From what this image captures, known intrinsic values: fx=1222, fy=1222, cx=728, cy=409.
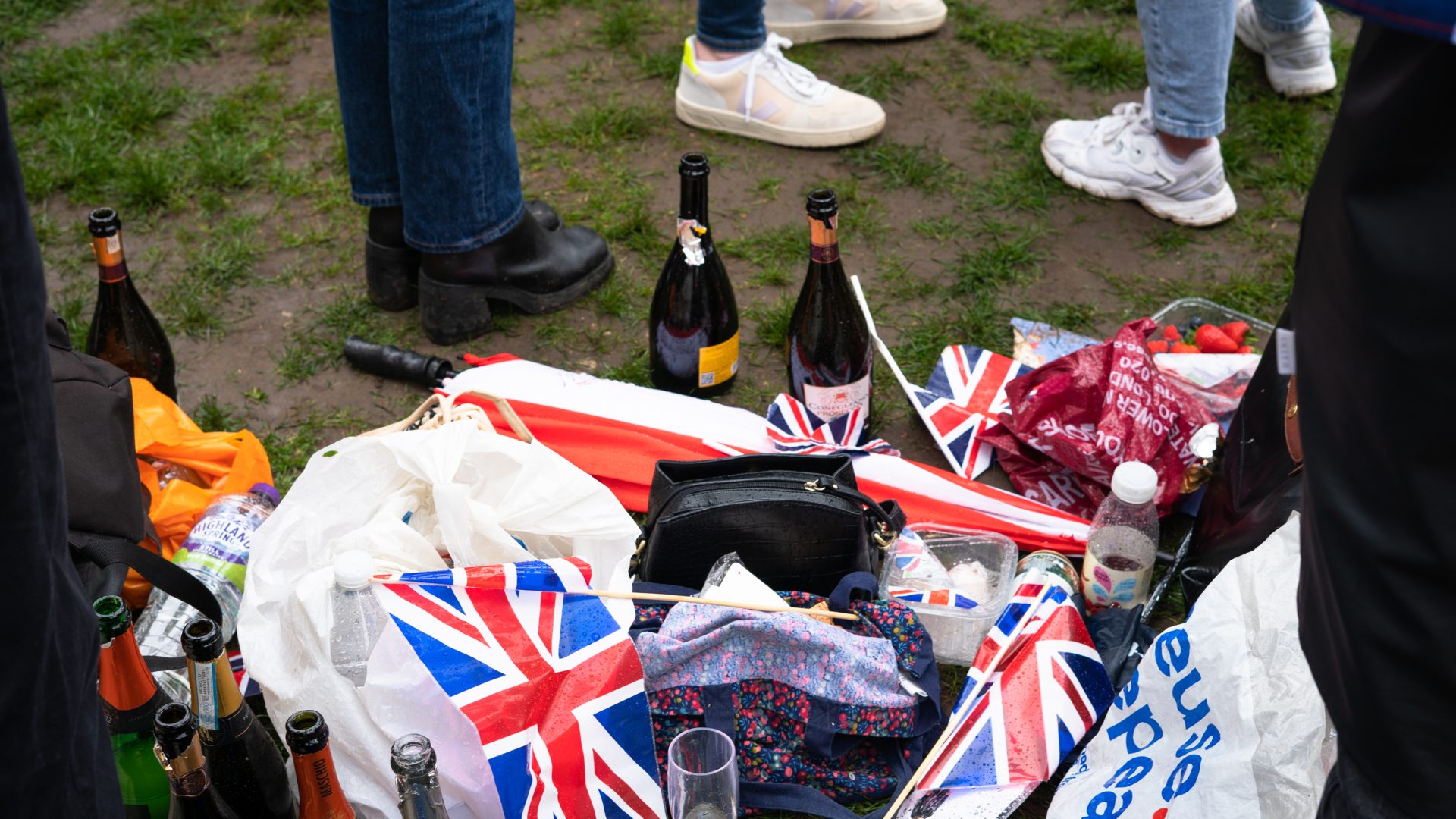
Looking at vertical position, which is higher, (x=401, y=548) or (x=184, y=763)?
(x=184, y=763)

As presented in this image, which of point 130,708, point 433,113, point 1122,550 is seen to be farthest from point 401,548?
point 1122,550

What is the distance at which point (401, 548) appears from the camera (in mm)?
2035

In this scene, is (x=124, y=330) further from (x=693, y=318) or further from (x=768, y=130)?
(x=768, y=130)

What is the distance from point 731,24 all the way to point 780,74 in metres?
0.22

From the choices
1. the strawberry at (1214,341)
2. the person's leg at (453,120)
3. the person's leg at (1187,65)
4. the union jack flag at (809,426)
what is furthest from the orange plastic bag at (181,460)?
the person's leg at (1187,65)

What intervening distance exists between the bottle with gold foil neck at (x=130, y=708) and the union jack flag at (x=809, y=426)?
130cm

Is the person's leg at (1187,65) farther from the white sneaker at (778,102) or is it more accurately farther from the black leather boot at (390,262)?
the black leather boot at (390,262)

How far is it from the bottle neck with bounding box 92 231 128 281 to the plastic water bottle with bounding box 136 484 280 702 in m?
0.57

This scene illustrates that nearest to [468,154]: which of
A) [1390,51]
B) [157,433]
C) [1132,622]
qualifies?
[157,433]

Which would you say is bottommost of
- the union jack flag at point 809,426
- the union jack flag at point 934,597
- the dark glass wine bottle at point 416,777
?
the union jack flag at point 809,426

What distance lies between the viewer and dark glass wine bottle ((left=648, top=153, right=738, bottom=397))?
8.91 ft

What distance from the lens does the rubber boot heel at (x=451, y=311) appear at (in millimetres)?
3018

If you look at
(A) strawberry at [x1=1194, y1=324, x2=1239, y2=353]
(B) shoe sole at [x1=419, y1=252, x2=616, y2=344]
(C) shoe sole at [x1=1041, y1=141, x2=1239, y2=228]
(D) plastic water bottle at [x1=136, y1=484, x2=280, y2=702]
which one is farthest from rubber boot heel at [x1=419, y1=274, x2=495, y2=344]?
(C) shoe sole at [x1=1041, y1=141, x2=1239, y2=228]

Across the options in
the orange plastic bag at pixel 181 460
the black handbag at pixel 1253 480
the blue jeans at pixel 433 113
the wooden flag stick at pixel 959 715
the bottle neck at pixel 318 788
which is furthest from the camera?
the blue jeans at pixel 433 113
